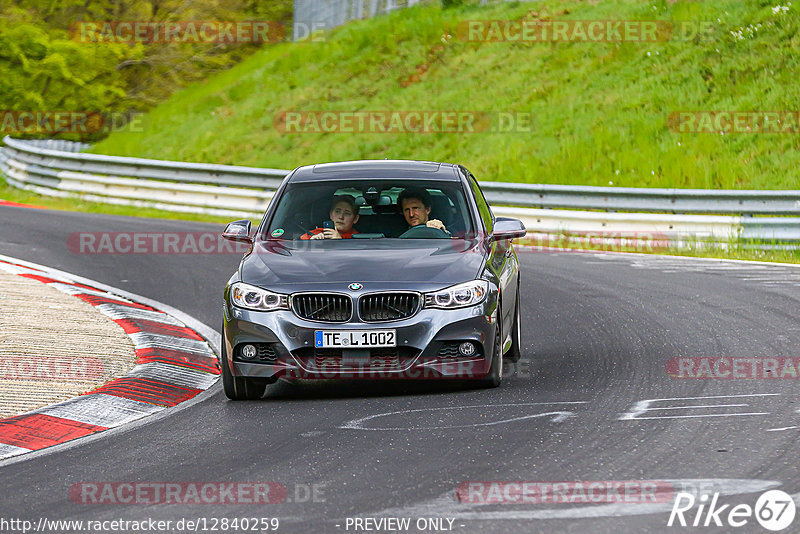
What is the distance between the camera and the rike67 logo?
16.4 feet

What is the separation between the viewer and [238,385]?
833 centimetres

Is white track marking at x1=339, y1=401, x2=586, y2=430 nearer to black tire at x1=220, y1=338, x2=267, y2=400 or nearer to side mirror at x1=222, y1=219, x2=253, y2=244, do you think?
black tire at x1=220, y1=338, x2=267, y2=400

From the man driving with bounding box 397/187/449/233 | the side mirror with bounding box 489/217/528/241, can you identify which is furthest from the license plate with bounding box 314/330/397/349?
the side mirror with bounding box 489/217/528/241

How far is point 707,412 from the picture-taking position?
7.41 m

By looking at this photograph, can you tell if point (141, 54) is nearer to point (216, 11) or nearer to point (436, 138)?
point (216, 11)

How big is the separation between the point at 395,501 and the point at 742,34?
2515cm

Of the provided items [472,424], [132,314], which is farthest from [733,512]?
[132,314]

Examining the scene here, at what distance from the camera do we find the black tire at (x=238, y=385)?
830 centimetres

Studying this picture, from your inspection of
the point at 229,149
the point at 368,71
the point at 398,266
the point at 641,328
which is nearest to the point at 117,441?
the point at 398,266

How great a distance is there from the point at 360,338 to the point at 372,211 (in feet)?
5.46

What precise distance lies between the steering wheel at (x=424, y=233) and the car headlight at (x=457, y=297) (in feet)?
3.17

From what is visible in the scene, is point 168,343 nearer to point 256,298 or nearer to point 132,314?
point 132,314

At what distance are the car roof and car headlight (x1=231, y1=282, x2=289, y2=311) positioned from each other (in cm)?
156

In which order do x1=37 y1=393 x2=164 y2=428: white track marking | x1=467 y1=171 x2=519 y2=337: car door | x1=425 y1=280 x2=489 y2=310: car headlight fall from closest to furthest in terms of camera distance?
x1=37 y1=393 x2=164 y2=428: white track marking → x1=425 y1=280 x2=489 y2=310: car headlight → x1=467 y1=171 x2=519 y2=337: car door
